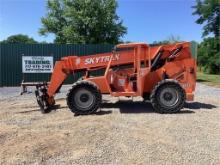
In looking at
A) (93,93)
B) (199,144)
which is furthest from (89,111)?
(199,144)

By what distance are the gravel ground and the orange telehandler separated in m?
0.43

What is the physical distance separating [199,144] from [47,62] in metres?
15.0

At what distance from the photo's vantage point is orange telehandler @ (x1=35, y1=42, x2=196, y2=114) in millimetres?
10430

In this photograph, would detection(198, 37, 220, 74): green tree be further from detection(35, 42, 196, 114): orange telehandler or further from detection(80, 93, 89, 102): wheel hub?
detection(80, 93, 89, 102): wheel hub

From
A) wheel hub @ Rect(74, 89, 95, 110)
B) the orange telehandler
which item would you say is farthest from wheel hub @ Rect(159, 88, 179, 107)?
wheel hub @ Rect(74, 89, 95, 110)

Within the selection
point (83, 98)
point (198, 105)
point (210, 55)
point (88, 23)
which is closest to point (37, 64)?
point (83, 98)

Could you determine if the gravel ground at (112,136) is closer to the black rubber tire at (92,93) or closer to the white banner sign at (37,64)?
the black rubber tire at (92,93)

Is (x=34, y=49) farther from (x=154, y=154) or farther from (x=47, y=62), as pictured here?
(x=154, y=154)

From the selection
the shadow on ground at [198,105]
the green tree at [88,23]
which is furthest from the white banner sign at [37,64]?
the green tree at [88,23]

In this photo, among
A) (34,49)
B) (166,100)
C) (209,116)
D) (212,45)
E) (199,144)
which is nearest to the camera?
(199,144)

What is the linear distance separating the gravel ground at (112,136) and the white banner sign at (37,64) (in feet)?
30.7

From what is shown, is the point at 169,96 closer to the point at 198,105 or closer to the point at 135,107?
the point at 135,107

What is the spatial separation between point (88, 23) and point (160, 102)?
27.7 metres

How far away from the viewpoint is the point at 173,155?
629cm
